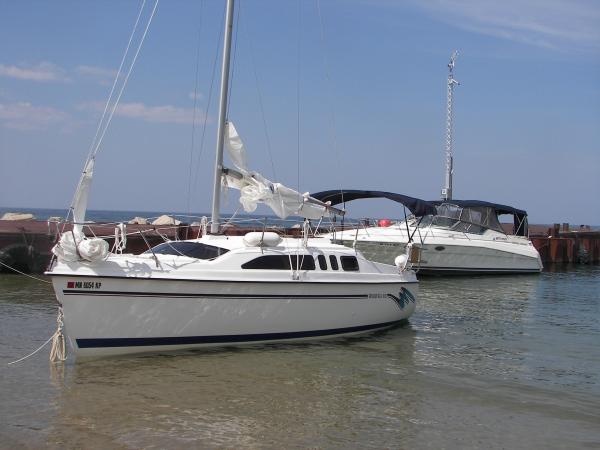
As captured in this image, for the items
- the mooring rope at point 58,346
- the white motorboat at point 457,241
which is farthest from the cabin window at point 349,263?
the white motorboat at point 457,241

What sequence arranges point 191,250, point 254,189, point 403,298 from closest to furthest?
point 191,250 → point 254,189 → point 403,298

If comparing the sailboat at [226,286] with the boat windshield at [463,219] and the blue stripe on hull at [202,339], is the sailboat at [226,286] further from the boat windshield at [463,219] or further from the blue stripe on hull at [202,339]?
the boat windshield at [463,219]

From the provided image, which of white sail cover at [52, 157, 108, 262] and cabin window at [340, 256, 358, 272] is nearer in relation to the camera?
white sail cover at [52, 157, 108, 262]

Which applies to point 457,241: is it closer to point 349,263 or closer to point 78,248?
point 349,263

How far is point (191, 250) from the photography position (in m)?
11.9

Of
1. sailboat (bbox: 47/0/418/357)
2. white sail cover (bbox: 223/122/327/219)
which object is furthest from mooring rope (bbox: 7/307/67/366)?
white sail cover (bbox: 223/122/327/219)

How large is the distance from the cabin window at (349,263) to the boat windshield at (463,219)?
587 inches

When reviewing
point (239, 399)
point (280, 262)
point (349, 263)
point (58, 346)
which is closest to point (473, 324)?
point (349, 263)

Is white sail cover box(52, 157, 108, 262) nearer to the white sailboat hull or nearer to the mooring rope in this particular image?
the white sailboat hull

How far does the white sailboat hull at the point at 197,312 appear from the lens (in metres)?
10.1

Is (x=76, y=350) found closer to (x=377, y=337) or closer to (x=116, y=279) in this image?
(x=116, y=279)

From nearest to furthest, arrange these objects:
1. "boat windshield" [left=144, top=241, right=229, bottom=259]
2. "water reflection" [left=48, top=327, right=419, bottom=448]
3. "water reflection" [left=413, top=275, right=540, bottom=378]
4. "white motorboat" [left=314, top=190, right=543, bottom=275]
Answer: "water reflection" [left=48, top=327, right=419, bottom=448]
"boat windshield" [left=144, top=241, right=229, bottom=259]
"water reflection" [left=413, top=275, right=540, bottom=378]
"white motorboat" [left=314, top=190, right=543, bottom=275]

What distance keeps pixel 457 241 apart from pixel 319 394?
18.5m

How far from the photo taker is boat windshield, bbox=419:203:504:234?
91.1 feet
